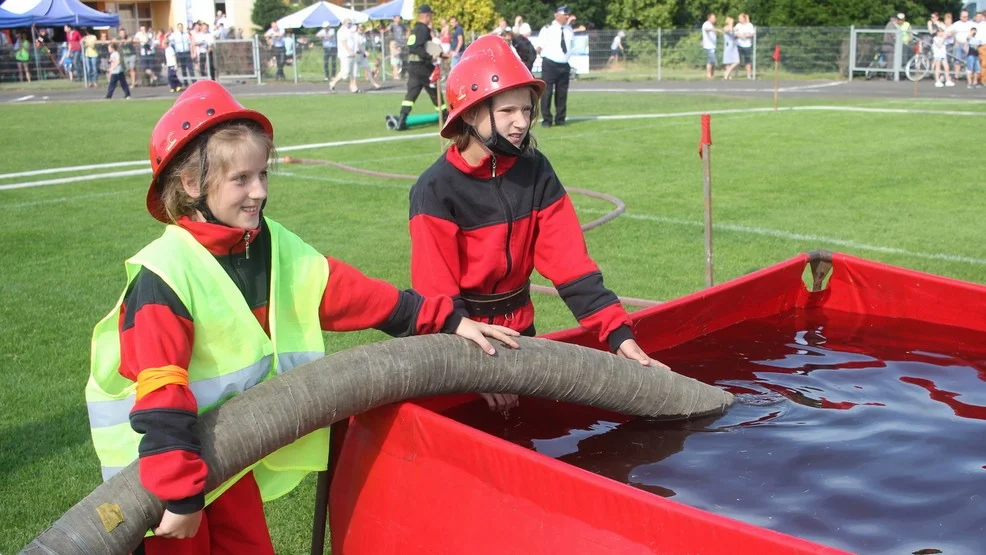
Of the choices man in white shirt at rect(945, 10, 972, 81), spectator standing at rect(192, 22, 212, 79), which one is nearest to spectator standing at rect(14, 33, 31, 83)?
spectator standing at rect(192, 22, 212, 79)

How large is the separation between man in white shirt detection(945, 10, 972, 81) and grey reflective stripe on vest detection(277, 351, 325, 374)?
29263 mm

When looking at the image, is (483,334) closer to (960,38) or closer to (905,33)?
(960,38)

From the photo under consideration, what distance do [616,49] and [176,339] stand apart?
113 feet

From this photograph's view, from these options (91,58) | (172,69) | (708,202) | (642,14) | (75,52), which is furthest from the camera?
(642,14)

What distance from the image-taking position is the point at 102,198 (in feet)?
39.5

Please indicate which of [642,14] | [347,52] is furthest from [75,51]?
[642,14]

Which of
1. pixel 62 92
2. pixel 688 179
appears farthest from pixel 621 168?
pixel 62 92

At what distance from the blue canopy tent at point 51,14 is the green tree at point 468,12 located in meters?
12.3

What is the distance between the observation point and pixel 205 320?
2.89 metres

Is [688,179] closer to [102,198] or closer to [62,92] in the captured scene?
[102,198]

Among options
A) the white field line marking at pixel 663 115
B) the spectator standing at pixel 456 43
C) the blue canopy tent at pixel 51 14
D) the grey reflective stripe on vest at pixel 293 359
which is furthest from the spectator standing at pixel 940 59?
the blue canopy tent at pixel 51 14

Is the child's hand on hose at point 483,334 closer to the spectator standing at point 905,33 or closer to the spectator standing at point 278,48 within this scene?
the spectator standing at point 905,33

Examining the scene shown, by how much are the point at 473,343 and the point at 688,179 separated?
959cm

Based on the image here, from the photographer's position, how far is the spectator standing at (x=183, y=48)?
107 feet
